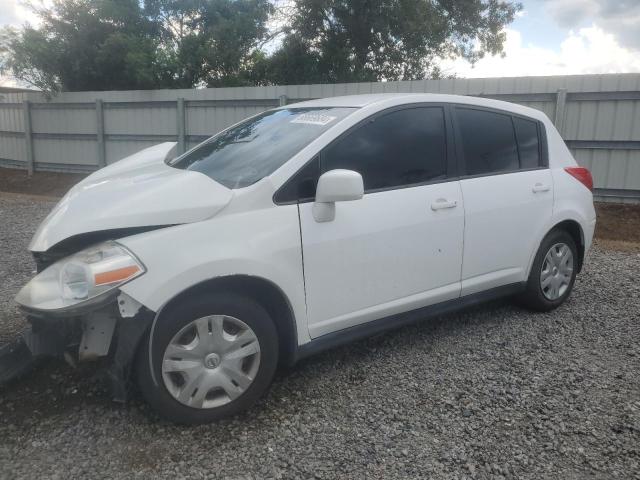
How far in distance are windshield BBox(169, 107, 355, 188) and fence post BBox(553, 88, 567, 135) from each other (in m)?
6.55

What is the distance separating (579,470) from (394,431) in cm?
86

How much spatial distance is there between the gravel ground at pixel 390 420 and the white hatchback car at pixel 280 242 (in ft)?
0.90

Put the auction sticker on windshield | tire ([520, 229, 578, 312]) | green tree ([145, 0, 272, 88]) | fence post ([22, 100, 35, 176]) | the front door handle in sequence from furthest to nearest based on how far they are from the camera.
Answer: green tree ([145, 0, 272, 88]) → fence post ([22, 100, 35, 176]) → tire ([520, 229, 578, 312]) → the front door handle → the auction sticker on windshield

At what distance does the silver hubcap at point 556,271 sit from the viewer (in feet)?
14.8

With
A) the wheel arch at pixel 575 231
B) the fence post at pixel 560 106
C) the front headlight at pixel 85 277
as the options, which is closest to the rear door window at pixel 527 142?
the wheel arch at pixel 575 231

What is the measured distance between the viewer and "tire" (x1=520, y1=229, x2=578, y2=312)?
4.42m

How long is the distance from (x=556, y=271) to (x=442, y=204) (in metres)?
1.55

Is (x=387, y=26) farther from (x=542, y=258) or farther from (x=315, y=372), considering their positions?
(x=315, y=372)

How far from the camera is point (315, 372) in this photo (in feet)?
11.7

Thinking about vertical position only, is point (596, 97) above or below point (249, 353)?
above

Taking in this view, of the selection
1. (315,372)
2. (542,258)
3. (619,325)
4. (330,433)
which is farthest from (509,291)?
(330,433)

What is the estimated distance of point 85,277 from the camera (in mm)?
2631

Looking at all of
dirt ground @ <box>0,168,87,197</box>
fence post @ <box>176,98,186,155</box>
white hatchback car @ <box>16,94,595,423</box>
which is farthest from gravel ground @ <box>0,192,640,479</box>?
dirt ground @ <box>0,168,87,197</box>

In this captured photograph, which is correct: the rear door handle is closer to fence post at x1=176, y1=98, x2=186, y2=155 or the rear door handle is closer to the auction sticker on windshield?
the auction sticker on windshield
